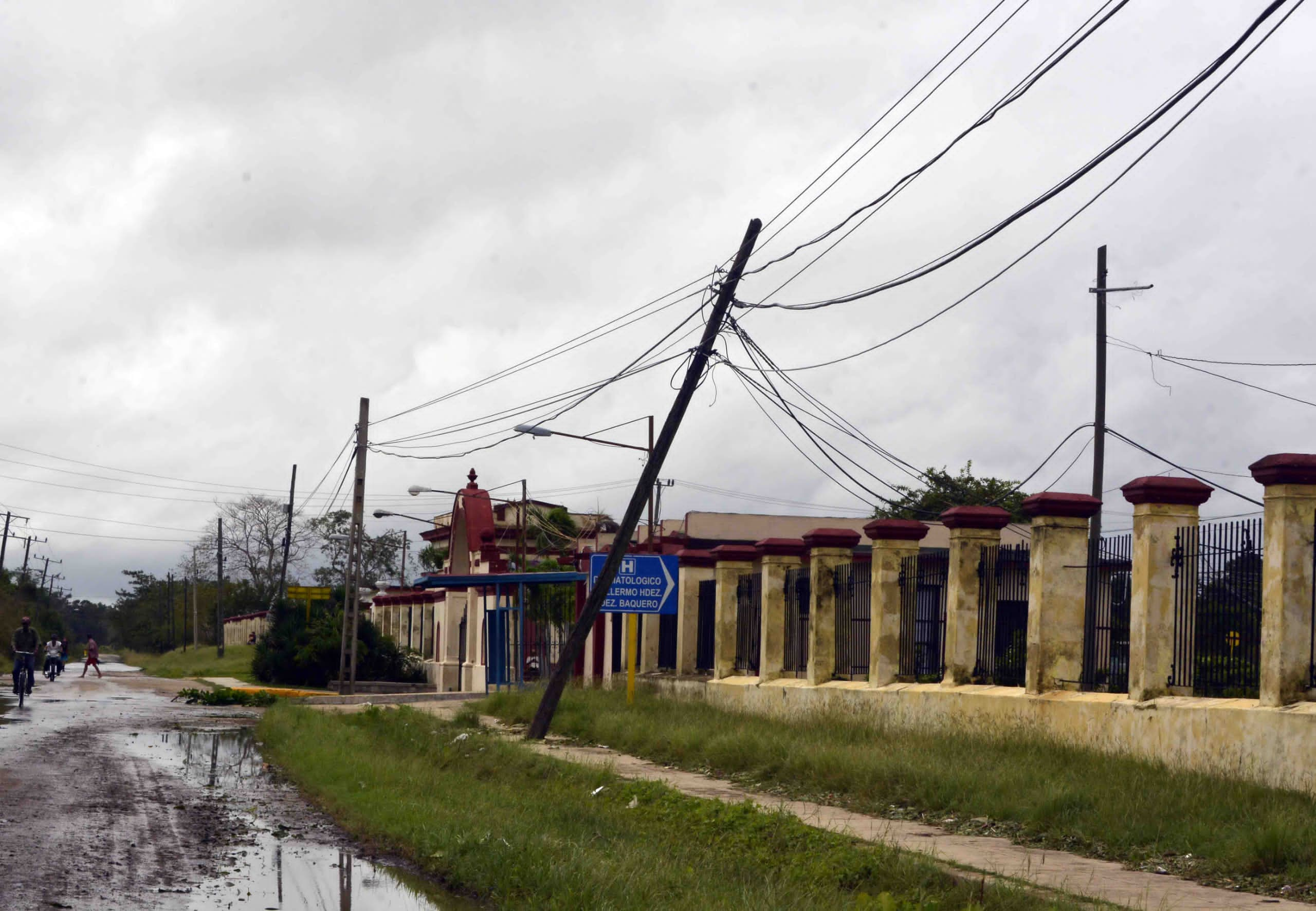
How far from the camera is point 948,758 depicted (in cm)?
1341

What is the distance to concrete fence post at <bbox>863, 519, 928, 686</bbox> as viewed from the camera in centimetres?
1838

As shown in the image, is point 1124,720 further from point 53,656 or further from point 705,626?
point 53,656

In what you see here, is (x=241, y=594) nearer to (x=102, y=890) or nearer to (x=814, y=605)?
(x=814, y=605)

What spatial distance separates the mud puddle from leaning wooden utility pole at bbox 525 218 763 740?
17.8 feet

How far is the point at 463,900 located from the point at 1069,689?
7987mm

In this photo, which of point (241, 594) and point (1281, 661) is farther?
point (241, 594)

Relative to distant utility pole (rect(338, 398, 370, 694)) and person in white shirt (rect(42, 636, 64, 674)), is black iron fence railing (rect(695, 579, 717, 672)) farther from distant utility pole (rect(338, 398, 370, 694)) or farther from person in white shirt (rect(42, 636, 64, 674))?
person in white shirt (rect(42, 636, 64, 674))

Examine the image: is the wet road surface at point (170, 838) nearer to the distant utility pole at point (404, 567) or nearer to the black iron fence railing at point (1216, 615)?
the black iron fence railing at point (1216, 615)

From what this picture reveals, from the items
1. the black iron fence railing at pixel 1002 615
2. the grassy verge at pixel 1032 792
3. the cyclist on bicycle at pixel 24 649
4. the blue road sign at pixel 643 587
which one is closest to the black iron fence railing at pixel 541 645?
the cyclist on bicycle at pixel 24 649

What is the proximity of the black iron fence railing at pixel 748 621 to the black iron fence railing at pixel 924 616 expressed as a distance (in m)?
4.44

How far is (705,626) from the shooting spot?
1007 inches

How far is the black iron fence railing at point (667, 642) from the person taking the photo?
1067 inches

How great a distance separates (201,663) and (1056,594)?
68.2m

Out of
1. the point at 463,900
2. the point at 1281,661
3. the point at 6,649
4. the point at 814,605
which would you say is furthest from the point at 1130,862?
the point at 6,649
